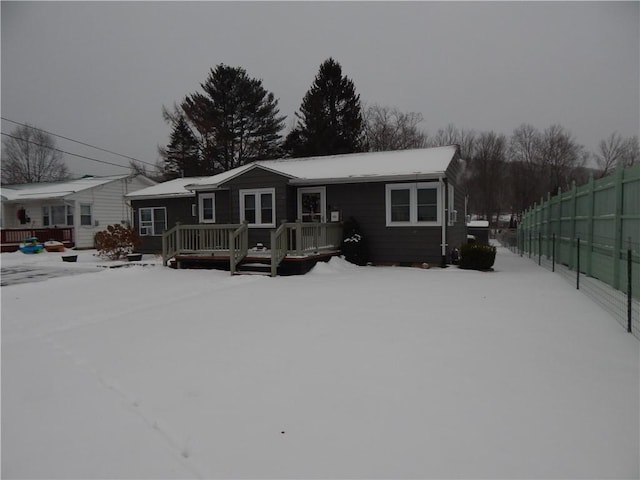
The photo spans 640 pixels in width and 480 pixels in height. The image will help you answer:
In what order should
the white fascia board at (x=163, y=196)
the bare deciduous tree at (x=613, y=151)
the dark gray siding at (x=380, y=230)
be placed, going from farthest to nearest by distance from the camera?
the bare deciduous tree at (x=613, y=151), the white fascia board at (x=163, y=196), the dark gray siding at (x=380, y=230)

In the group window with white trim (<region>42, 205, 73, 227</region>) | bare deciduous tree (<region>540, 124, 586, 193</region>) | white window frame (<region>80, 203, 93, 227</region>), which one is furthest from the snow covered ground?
bare deciduous tree (<region>540, 124, 586, 193</region>)

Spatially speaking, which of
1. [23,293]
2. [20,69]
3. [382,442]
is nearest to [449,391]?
[382,442]

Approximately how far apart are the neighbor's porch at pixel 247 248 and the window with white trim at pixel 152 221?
566 cm

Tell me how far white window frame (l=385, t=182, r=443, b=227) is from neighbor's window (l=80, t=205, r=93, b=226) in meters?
18.0

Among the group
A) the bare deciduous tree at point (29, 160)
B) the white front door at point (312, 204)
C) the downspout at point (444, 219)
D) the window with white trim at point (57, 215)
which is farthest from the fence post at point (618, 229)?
the bare deciduous tree at point (29, 160)

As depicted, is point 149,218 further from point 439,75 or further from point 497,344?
point 439,75

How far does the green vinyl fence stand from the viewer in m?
6.33

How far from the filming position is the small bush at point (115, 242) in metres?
15.3

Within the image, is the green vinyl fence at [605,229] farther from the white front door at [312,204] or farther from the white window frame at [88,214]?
the white window frame at [88,214]

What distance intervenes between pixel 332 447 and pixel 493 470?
2.98 ft

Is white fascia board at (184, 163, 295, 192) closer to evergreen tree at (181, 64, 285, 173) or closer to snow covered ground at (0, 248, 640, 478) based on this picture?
snow covered ground at (0, 248, 640, 478)

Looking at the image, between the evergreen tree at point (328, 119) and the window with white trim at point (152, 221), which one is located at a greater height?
the evergreen tree at point (328, 119)

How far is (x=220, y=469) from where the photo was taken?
221 cm

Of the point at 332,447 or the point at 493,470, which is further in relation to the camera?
the point at 332,447
